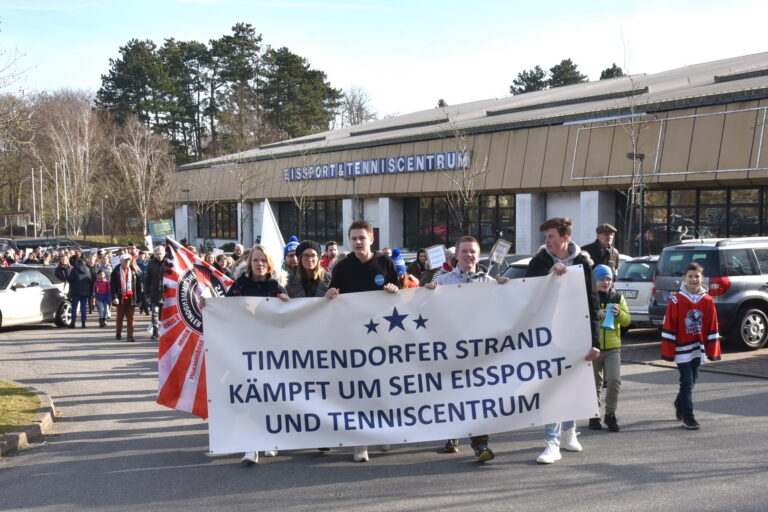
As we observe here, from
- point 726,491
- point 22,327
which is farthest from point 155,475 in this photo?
point 22,327

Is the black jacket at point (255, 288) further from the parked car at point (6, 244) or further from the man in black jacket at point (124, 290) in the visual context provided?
the parked car at point (6, 244)

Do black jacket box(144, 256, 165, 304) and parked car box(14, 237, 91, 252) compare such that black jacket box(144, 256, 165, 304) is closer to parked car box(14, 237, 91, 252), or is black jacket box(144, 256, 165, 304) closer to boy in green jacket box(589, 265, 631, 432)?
boy in green jacket box(589, 265, 631, 432)

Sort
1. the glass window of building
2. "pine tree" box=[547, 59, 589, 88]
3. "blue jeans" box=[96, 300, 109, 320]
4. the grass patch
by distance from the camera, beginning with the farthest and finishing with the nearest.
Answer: "pine tree" box=[547, 59, 589, 88] < the glass window of building < "blue jeans" box=[96, 300, 109, 320] < the grass patch

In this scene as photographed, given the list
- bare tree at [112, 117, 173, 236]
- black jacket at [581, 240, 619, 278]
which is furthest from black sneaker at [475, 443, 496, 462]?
bare tree at [112, 117, 173, 236]

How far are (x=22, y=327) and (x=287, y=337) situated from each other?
16320 mm

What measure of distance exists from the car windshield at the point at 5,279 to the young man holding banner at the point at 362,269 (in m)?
14.6

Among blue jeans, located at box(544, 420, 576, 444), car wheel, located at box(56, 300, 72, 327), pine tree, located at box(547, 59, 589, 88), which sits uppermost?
pine tree, located at box(547, 59, 589, 88)

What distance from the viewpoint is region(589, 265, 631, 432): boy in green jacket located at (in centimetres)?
782

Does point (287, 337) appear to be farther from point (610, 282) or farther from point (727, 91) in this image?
point (727, 91)

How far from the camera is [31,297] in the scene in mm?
19703

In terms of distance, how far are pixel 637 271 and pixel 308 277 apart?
32.2 ft

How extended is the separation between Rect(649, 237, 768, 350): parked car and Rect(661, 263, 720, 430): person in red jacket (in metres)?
5.55

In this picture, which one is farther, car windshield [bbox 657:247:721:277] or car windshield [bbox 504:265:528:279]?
car windshield [bbox 504:265:528:279]

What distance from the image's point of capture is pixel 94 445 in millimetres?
7953
